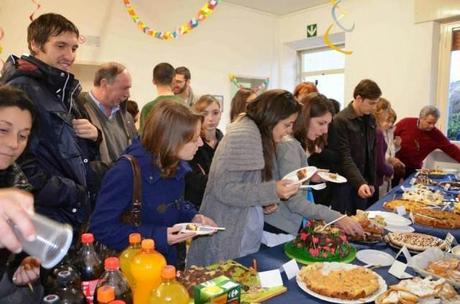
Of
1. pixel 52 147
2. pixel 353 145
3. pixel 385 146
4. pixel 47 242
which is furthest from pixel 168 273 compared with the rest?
pixel 385 146

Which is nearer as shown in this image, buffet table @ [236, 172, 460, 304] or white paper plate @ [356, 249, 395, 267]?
buffet table @ [236, 172, 460, 304]

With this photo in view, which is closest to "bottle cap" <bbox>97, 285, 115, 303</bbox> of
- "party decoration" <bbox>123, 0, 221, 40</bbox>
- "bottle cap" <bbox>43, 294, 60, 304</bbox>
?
"bottle cap" <bbox>43, 294, 60, 304</bbox>

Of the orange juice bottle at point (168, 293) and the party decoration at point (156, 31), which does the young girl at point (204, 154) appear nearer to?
the orange juice bottle at point (168, 293)

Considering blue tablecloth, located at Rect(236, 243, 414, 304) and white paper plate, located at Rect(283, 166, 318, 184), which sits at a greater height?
white paper plate, located at Rect(283, 166, 318, 184)

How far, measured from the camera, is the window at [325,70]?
628 centimetres

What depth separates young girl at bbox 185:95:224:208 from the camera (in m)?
2.29

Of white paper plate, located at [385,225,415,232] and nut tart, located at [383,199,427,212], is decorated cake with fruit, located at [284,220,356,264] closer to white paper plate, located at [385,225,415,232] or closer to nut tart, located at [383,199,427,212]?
white paper plate, located at [385,225,415,232]

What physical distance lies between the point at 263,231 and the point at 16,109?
1130mm

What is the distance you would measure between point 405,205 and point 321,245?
3.85ft

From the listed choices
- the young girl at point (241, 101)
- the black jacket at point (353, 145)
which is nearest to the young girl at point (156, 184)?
the young girl at point (241, 101)

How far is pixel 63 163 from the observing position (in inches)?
60.9

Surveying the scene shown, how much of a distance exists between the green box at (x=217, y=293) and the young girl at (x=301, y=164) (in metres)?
0.76

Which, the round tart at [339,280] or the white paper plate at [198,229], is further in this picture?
the white paper plate at [198,229]

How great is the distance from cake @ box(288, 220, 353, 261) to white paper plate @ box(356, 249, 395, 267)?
5 centimetres
